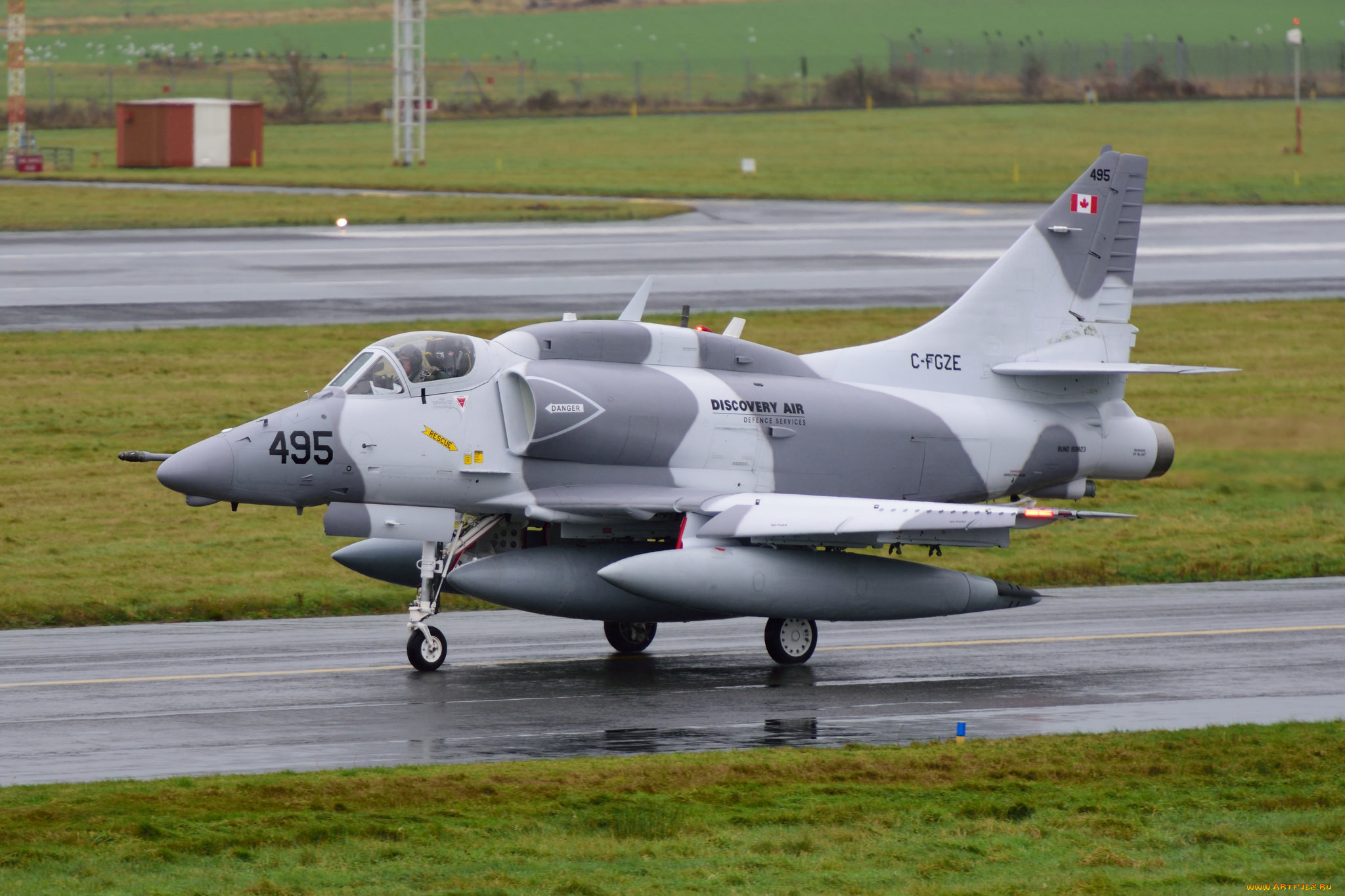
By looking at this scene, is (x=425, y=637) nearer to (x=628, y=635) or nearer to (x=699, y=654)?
(x=628, y=635)

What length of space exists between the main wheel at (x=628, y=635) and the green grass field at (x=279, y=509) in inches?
130

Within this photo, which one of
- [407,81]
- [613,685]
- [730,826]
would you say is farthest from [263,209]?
[730,826]

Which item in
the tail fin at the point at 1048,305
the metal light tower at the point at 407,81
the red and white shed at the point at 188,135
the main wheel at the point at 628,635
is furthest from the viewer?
the red and white shed at the point at 188,135

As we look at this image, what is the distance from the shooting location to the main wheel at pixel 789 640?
17.5 metres

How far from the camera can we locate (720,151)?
81.2m

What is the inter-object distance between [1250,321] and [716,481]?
80.6 feet

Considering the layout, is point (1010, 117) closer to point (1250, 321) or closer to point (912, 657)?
point (1250, 321)

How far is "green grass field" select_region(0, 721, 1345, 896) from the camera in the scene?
33.0 feet

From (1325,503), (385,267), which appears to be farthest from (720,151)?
(1325,503)

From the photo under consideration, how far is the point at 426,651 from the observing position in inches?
657

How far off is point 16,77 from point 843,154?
37285 mm

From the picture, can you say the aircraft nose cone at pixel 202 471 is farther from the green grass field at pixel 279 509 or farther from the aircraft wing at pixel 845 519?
the aircraft wing at pixel 845 519

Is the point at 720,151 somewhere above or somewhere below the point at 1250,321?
above

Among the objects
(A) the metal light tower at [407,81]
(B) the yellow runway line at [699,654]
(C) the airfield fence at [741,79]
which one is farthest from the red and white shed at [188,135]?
(B) the yellow runway line at [699,654]
